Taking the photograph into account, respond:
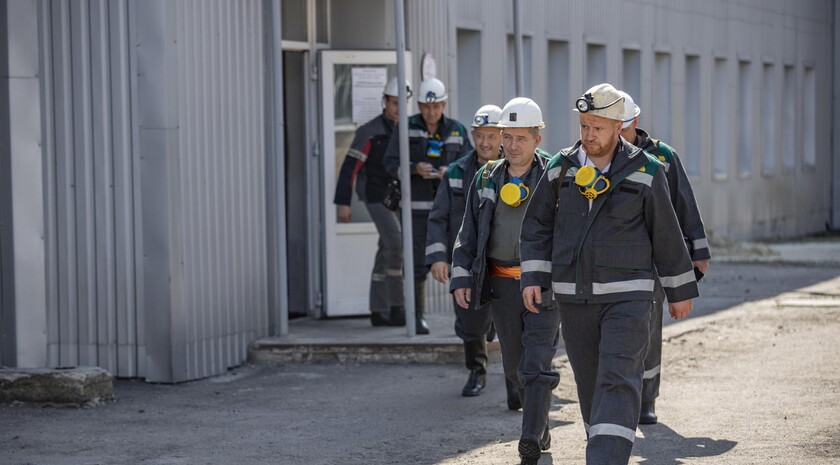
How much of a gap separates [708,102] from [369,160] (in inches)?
565

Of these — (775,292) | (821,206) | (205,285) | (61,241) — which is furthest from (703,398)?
(821,206)

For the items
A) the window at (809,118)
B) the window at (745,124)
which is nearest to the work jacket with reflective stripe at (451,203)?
the window at (745,124)

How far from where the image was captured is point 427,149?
11.8 meters

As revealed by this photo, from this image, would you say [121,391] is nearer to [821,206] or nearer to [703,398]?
[703,398]

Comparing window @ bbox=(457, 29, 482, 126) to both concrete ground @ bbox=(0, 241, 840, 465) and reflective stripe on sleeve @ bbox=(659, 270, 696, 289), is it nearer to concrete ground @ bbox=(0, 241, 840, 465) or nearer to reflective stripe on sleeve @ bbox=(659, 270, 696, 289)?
concrete ground @ bbox=(0, 241, 840, 465)

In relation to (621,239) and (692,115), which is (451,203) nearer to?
(621,239)

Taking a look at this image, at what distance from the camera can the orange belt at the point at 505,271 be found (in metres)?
8.27

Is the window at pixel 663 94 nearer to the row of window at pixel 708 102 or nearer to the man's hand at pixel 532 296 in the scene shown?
the row of window at pixel 708 102

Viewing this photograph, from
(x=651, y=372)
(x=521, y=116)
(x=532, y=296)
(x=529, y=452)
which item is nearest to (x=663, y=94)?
(x=651, y=372)

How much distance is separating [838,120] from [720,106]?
284 inches

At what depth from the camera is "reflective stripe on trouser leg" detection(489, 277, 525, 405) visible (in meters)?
8.26

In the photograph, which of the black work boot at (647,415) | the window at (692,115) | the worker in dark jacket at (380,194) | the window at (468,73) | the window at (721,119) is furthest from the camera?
the window at (721,119)

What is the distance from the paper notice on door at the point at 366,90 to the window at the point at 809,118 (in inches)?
797

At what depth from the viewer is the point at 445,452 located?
27.9 feet
